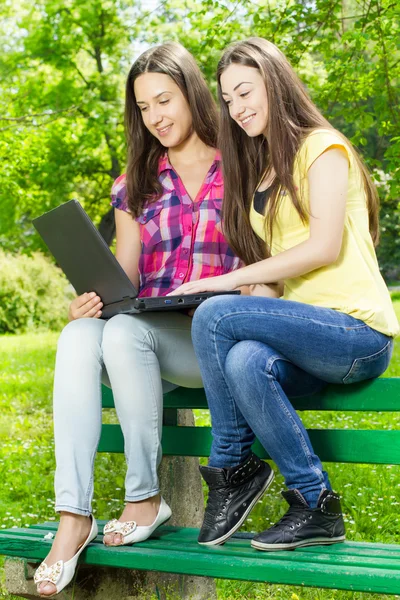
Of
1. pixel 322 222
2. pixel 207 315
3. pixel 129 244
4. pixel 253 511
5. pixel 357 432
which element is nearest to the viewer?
pixel 207 315

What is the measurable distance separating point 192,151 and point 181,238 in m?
0.37

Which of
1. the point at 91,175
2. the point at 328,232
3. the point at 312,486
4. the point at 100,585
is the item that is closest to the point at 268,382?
the point at 312,486

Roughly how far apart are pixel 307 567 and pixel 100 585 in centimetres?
109

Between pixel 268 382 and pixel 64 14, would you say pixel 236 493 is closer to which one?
pixel 268 382

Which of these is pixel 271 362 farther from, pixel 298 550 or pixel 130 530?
pixel 130 530

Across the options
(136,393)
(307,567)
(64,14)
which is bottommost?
(307,567)

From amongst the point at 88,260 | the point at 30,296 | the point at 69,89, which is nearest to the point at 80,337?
the point at 88,260

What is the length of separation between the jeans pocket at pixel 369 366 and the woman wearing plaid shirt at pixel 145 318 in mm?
565

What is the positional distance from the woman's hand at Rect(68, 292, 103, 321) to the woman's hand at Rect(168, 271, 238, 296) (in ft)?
1.19

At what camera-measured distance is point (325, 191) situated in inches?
99.7

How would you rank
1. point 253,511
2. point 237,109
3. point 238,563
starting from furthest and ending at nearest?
point 253,511, point 237,109, point 238,563

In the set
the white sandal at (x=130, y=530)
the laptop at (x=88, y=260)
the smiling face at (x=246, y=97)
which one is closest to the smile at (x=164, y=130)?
the smiling face at (x=246, y=97)

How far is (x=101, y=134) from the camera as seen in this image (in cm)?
1722

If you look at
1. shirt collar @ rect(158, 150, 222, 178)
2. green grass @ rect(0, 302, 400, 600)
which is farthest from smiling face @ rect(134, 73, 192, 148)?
green grass @ rect(0, 302, 400, 600)
